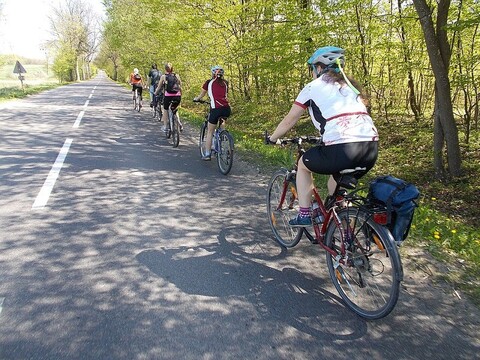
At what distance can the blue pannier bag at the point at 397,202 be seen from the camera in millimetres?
2623

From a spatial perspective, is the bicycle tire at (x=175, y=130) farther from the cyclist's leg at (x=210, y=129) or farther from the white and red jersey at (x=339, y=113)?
the white and red jersey at (x=339, y=113)

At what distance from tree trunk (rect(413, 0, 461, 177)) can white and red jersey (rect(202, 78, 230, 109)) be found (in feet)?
14.5

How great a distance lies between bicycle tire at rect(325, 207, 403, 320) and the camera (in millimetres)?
2625

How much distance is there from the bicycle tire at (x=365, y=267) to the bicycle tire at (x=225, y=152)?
3.82 m

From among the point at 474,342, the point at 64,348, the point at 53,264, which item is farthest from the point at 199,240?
the point at 474,342

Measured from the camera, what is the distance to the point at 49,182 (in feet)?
20.2

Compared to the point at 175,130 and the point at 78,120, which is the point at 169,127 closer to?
the point at 175,130

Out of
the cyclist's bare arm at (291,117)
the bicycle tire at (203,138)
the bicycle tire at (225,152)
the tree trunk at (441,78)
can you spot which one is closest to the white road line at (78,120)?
the bicycle tire at (203,138)

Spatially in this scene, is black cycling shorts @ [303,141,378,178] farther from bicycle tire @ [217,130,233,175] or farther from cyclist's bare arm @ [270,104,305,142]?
bicycle tire @ [217,130,233,175]

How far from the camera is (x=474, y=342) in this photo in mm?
2562

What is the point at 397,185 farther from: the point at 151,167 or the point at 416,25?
the point at 416,25

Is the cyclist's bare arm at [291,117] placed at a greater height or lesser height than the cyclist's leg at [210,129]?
greater

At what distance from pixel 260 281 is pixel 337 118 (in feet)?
5.61

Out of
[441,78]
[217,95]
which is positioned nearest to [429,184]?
[441,78]
